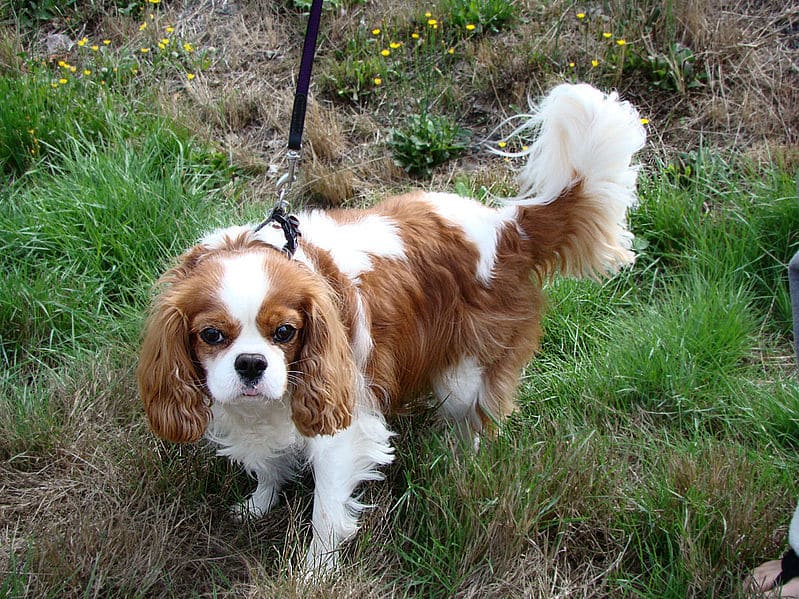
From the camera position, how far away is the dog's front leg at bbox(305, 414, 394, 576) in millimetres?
2568

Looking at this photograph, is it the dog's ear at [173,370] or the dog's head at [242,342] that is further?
the dog's ear at [173,370]

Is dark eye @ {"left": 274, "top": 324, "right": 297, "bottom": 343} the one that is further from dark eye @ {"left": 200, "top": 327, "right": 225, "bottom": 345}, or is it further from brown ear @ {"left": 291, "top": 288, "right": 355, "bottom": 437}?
dark eye @ {"left": 200, "top": 327, "right": 225, "bottom": 345}

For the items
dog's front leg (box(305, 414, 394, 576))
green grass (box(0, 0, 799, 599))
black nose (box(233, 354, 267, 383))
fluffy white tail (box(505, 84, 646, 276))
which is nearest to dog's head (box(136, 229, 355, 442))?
black nose (box(233, 354, 267, 383))

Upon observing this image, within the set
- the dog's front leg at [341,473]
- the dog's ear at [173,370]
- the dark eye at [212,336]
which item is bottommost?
the dog's front leg at [341,473]

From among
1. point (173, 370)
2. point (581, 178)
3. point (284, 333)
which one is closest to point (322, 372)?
point (284, 333)

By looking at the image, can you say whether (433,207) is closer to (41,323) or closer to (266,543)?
(266,543)

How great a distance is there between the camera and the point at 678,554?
2.37 metres

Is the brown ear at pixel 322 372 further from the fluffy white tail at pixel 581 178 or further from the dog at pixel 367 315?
the fluffy white tail at pixel 581 178

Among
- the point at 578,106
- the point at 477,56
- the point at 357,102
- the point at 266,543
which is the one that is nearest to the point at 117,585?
the point at 266,543

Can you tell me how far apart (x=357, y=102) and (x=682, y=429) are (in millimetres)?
2719

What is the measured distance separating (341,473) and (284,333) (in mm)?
612

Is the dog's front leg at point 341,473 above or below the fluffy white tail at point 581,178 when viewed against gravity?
below

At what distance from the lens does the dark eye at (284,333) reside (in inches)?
86.7

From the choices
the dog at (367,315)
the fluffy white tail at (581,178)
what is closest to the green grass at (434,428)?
the dog at (367,315)
